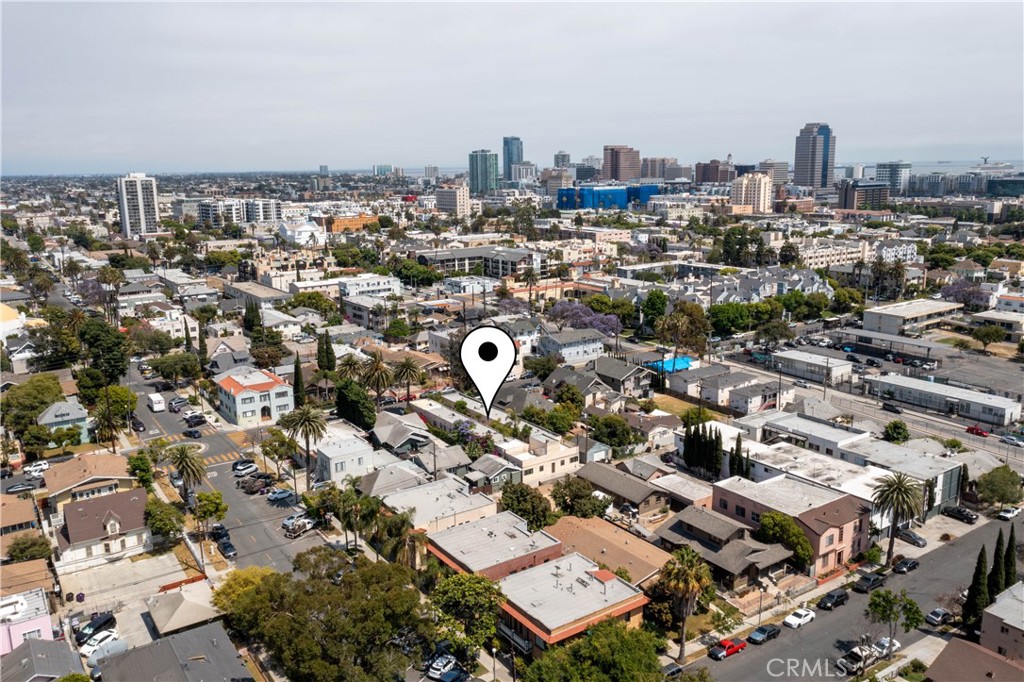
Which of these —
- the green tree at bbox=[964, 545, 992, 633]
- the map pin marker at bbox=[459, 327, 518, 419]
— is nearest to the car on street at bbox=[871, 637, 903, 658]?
the green tree at bbox=[964, 545, 992, 633]

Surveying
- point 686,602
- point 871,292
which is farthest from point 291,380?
point 871,292

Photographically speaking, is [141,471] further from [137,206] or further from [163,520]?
[137,206]

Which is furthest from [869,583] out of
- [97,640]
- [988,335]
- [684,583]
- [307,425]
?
[988,335]

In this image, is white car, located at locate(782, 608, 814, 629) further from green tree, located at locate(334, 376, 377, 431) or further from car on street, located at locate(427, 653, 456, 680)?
green tree, located at locate(334, 376, 377, 431)

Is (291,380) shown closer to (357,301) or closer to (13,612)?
(357,301)

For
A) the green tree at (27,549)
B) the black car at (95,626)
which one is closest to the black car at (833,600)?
the black car at (95,626)
